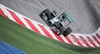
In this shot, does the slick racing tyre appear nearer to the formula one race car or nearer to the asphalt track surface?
the formula one race car

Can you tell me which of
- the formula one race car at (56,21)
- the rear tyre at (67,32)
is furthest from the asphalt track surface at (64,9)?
the rear tyre at (67,32)

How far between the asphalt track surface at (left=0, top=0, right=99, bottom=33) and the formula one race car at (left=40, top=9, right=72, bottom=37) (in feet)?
0.14

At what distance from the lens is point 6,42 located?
1249mm

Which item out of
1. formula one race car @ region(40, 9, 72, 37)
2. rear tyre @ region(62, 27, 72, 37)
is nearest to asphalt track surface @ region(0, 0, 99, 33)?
formula one race car @ region(40, 9, 72, 37)

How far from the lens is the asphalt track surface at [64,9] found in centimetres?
144

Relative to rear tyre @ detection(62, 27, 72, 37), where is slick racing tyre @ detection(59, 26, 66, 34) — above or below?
below

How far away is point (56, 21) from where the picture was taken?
5.20 ft

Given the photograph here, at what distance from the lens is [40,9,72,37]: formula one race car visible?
1.56m

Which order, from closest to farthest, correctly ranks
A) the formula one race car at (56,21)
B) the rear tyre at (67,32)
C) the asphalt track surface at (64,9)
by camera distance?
the asphalt track surface at (64,9) < the formula one race car at (56,21) < the rear tyre at (67,32)

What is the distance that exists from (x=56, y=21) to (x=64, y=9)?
25 cm

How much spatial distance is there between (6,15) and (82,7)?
932mm

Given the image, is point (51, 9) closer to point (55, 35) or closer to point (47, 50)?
point (55, 35)

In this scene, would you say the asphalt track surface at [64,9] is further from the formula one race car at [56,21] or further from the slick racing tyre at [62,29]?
the slick racing tyre at [62,29]

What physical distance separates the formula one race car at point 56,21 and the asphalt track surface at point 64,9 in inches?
1.7
